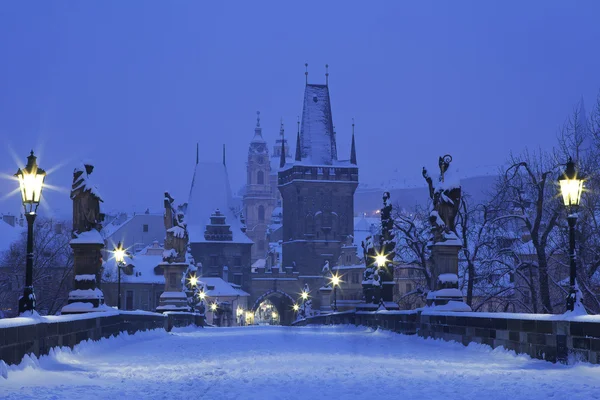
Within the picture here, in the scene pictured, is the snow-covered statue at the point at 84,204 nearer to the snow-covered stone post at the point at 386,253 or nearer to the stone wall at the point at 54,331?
the stone wall at the point at 54,331

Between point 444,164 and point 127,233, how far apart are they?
118 meters

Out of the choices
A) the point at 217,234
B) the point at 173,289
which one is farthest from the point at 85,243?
the point at 217,234

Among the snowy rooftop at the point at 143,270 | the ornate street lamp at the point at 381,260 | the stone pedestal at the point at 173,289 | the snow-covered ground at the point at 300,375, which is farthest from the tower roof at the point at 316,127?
the snow-covered ground at the point at 300,375

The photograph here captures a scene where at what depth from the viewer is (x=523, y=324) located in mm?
14422

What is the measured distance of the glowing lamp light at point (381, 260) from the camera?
31266 millimetres

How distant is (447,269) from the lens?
2167 centimetres

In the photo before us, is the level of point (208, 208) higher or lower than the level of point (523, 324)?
higher

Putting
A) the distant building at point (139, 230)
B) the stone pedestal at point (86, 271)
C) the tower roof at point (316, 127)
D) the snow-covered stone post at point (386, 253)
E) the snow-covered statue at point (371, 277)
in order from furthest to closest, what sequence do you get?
the distant building at point (139, 230) < the tower roof at point (316, 127) < the snow-covered statue at point (371, 277) < the snow-covered stone post at point (386, 253) < the stone pedestal at point (86, 271)

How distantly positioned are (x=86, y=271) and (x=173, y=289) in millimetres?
16665

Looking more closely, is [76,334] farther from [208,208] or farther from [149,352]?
[208,208]

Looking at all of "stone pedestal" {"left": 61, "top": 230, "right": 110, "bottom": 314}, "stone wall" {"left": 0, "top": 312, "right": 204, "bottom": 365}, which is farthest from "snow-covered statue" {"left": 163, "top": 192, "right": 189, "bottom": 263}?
"stone pedestal" {"left": 61, "top": 230, "right": 110, "bottom": 314}

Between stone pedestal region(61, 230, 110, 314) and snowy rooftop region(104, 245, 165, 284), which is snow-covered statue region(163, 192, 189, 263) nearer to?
stone pedestal region(61, 230, 110, 314)

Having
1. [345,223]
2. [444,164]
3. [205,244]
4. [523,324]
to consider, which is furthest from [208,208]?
[523,324]

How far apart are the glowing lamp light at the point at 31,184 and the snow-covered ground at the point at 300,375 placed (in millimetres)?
2537
